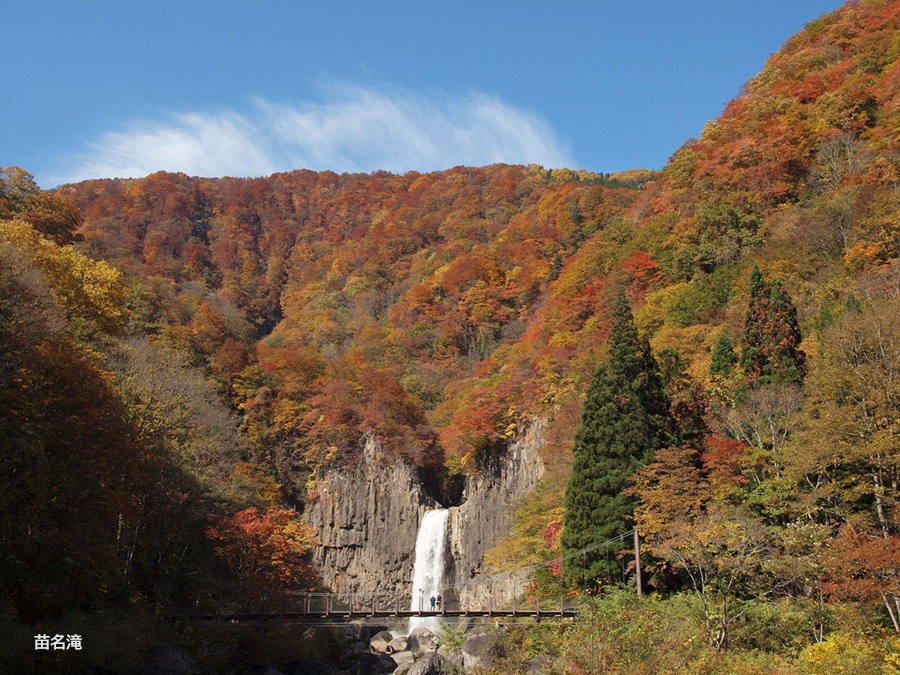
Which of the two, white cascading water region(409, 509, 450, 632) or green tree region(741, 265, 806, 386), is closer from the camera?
green tree region(741, 265, 806, 386)

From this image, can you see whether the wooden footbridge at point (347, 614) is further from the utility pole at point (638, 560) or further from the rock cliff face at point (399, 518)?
the rock cliff face at point (399, 518)

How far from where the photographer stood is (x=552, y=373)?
39.3 m

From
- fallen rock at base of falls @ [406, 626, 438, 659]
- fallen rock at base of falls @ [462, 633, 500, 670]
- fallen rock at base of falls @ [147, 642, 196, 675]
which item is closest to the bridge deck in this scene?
fallen rock at base of falls @ [462, 633, 500, 670]

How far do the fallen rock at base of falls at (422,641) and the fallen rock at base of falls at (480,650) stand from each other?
25.7 feet

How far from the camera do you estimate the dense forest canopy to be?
57.7 feet

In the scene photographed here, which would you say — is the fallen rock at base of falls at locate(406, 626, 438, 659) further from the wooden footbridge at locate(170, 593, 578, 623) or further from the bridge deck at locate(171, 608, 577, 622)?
the bridge deck at locate(171, 608, 577, 622)

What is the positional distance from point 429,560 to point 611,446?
2146 centimetres

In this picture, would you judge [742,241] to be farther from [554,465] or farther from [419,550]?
[419,550]

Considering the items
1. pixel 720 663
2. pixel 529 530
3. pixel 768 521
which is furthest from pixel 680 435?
pixel 720 663

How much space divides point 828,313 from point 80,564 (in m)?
25.0

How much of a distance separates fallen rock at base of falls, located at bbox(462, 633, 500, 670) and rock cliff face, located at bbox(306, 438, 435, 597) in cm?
1854

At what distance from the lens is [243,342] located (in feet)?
171

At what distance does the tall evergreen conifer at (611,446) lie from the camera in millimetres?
24547

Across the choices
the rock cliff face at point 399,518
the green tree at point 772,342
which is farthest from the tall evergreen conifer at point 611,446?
the rock cliff face at point 399,518
